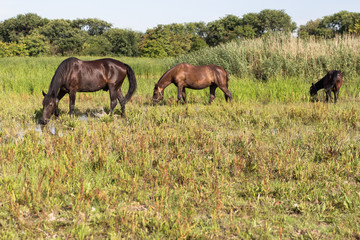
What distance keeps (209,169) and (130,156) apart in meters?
1.31

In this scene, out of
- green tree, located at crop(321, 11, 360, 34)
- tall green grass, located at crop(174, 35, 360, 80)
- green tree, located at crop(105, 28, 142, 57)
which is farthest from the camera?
green tree, located at crop(321, 11, 360, 34)

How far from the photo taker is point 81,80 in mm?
8375

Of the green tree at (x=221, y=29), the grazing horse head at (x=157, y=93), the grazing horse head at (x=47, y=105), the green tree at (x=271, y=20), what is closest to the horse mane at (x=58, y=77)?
the grazing horse head at (x=47, y=105)

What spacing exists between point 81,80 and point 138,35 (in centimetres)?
7565

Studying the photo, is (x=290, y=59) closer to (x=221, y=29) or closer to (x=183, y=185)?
(x=183, y=185)

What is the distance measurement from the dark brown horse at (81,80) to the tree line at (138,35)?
1792 inches

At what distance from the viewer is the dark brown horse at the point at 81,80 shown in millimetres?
7824

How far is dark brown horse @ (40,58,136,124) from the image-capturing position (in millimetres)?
7824

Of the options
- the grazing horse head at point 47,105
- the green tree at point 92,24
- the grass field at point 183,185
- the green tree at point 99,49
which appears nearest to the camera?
the grass field at point 183,185

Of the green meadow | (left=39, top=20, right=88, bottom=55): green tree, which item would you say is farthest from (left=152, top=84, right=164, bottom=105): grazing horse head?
(left=39, top=20, right=88, bottom=55): green tree

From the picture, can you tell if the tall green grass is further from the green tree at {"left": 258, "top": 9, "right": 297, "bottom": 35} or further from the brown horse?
the green tree at {"left": 258, "top": 9, "right": 297, "bottom": 35}

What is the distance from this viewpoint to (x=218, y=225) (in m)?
3.47

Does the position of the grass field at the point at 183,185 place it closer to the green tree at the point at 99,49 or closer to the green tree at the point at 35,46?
the green tree at the point at 99,49

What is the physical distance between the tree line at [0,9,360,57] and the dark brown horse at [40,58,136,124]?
149ft
